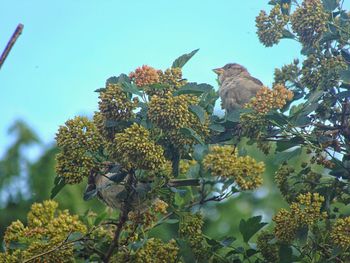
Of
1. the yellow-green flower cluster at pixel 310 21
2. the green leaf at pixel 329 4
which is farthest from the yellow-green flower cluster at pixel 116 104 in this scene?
the green leaf at pixel 329 4

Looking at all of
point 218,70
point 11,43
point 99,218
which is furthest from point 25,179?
point 11,43

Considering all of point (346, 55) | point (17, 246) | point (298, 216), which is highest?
point (346, 55)

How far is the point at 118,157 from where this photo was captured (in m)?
3.19

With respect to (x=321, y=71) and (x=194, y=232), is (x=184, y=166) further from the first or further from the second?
(x=321, y=71)

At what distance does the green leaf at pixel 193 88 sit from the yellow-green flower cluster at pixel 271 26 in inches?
42.5

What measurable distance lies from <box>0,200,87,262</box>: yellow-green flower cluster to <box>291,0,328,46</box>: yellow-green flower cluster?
1.50 metres

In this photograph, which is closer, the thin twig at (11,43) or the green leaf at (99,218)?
the thin twig at (11,43)

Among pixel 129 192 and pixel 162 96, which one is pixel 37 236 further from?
pixel 162 96

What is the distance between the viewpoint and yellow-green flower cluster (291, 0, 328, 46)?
13.2 ft

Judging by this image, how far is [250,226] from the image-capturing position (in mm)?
3658

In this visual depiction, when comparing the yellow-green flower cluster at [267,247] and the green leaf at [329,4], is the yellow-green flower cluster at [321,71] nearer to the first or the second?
the green leaf at [329,4]

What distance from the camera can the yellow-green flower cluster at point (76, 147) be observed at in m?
3.27

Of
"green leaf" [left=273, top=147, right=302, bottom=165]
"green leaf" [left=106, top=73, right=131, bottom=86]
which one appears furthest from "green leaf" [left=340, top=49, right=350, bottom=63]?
"green leaf" [left=106, top=73, right=131, bottom=86]

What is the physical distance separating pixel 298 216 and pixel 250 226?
0.39m
